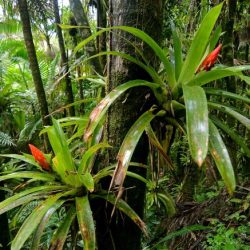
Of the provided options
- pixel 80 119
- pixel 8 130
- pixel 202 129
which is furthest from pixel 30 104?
pixel 202 129

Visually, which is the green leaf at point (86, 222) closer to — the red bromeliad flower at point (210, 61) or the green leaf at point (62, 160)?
the green leaf at point (62, 160)

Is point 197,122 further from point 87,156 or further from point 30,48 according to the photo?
point 30,48

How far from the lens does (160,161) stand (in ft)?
4.25

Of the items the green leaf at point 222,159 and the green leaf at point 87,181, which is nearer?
the green leaf at point 222,159

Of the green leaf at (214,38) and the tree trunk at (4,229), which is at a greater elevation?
the green leaf at (214,38)

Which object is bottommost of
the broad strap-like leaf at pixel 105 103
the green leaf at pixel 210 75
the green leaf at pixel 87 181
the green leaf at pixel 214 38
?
the green leaf at pixel 87 181

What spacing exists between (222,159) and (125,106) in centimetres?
41

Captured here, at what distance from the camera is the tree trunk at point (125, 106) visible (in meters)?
1.22

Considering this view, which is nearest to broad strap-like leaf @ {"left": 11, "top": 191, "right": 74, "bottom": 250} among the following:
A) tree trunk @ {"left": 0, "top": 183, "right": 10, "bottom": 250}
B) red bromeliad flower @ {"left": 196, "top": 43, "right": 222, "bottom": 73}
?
red bromeliad flower @ {"left": 196, "top": 43, "right": 222, "bottom": 73}

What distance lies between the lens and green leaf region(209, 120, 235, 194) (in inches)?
34.2

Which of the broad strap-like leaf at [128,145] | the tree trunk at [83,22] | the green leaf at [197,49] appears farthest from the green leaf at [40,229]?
the tree trunk at [83,22]

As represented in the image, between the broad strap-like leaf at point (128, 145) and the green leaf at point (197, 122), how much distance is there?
0.16m

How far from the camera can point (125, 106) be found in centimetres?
122

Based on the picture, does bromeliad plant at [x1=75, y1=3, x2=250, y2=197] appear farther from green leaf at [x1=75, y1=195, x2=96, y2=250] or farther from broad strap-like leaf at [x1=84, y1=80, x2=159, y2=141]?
green leaf at [x1=75, y1=195, x2=96, y2=250]
